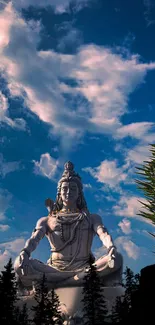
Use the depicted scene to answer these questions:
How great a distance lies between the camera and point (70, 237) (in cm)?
1631

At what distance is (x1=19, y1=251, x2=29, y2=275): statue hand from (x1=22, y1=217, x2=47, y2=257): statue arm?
44cm

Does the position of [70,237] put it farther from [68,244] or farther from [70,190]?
[70,190]

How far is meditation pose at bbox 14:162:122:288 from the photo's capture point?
1440 centimetres

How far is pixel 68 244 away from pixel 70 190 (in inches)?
97.1

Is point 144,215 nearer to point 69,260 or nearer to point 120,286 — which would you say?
point 120,286

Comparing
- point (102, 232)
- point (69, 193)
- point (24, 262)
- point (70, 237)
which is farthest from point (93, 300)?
point (69, 193)

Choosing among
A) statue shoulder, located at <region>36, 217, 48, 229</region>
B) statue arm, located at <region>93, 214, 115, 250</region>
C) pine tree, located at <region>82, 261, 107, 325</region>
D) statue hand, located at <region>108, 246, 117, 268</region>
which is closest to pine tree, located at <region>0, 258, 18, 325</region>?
pine tree, located at <region>82, 261, 107, 325</region>

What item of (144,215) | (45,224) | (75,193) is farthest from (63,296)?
(144,215)

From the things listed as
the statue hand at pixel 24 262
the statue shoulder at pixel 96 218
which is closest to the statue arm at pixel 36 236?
the statue hand at pixel 24 262

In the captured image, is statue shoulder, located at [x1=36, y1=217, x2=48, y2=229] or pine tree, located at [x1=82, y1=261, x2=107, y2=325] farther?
statue shoulder, located at [x1=36, y1=217, x2=48, y2=229]

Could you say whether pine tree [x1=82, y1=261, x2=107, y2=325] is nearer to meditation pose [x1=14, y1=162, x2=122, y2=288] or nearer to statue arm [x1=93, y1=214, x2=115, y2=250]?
meditation pose [x1=14, y1=162, x2=122, y2=288]

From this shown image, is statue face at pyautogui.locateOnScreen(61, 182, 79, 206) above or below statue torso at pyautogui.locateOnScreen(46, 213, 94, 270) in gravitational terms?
above

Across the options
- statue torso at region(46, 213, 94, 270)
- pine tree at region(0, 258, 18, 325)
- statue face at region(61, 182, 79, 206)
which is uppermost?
statue face at region(61, 182, 79, 206)

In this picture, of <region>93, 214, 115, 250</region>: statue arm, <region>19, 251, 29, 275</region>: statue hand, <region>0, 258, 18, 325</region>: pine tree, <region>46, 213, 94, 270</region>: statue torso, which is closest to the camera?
<region>0, 258, 18, 325</region>: pine tree
